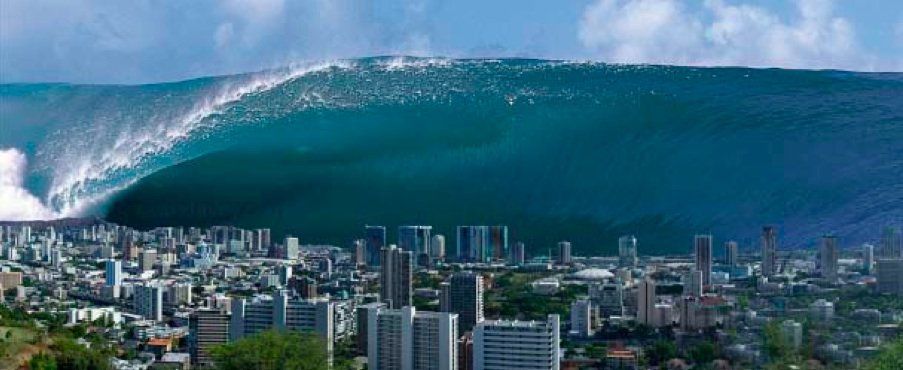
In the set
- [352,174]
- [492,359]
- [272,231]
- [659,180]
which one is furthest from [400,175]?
[492,359]

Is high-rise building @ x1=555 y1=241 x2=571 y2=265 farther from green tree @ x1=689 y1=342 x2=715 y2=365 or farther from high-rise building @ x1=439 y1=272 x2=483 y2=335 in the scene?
green tree @ x1=689 y1=342 x2=715 y2=365

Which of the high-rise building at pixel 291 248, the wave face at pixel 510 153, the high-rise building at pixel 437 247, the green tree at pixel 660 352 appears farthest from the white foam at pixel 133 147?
the green tree at pixel 660 352

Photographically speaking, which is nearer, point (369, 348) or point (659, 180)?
point (369, 348)

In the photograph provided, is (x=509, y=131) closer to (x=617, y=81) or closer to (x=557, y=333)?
(x=617, y=81)

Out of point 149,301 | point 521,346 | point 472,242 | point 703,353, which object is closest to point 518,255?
point 472,242

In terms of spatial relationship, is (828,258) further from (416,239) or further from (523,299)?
(416,239)

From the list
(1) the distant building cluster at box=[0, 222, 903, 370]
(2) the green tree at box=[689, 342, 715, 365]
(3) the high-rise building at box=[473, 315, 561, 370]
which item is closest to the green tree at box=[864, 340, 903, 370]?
(1) the distant building cluster at box=[0, 222, 903, 370]
